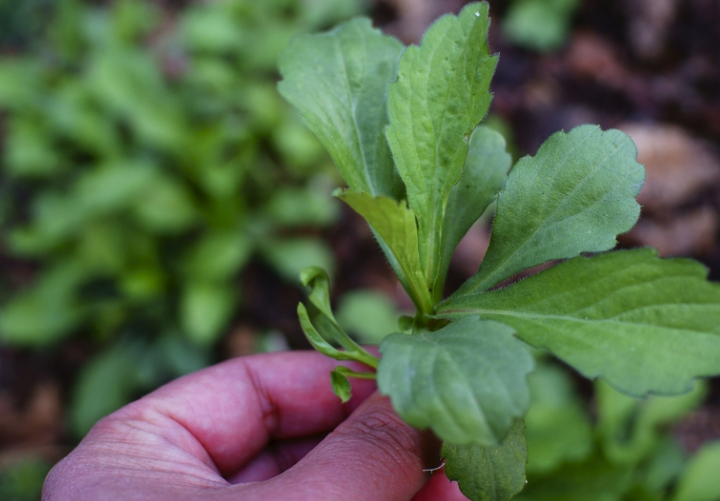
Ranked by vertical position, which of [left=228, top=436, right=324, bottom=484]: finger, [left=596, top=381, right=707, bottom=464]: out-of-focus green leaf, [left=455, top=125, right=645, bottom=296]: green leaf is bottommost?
[left=596, top=381, right=707, bottom=464]: out-of-focus green leaf

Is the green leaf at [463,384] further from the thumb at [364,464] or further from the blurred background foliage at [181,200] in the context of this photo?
the blurred background foliage at [181,200]

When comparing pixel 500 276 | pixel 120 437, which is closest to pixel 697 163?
pixel 500 276

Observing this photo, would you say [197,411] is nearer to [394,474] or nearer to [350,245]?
[394,474]

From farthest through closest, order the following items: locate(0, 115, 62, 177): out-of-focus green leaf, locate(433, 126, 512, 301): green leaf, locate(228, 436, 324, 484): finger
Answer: locate(0, 115, 62, 177): out-of-focus green leaf
locate(228, 436, 324, 484): finger
locate(433, 126, 512, 301): green leaf

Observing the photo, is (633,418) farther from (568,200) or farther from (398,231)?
(398,231)

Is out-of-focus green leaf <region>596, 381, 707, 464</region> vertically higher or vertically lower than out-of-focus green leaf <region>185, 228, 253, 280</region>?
lower

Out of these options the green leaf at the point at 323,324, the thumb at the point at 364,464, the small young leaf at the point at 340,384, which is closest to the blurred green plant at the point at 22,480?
the thumb at the point at 364,464

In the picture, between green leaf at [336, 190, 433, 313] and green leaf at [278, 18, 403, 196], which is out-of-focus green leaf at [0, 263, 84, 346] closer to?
green leaf at [278, 18, 403, 196]

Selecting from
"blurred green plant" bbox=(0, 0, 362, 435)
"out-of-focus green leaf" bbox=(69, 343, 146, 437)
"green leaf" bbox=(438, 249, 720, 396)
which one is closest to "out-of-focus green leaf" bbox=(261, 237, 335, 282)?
"blurred green plant" bbox=(0, 0, 362, 435)

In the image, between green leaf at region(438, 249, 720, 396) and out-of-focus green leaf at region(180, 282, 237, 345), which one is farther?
out-of-focus green leaf at region(180, 282, 237, 345)
